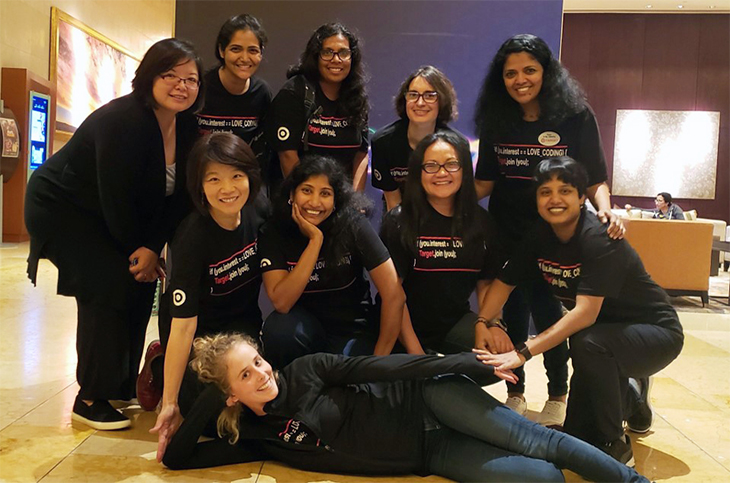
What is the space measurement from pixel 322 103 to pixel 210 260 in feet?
3.05

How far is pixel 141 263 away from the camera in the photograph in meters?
2.52

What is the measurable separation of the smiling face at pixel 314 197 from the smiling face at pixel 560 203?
0.80m

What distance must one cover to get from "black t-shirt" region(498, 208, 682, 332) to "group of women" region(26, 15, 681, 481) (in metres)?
0.08

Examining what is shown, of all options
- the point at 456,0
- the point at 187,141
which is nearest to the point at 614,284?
the point at 187,141

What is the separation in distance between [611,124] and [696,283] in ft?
23.2

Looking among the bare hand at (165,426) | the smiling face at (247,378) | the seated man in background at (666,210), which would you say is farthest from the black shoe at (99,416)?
the seated man in background at (666,210)

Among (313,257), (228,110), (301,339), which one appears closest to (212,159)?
(313,257)

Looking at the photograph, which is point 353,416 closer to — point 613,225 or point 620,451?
point 620,451

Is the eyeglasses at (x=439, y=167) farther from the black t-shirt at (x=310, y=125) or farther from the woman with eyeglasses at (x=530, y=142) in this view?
the black t-shirt at (x=310, y=125)

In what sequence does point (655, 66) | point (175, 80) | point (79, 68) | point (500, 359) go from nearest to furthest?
point (500, 359)
point (175, 80)
point (79, 68)
point (655, 66)

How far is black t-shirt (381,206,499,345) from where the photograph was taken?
2.62 m

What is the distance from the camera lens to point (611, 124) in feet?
43.2

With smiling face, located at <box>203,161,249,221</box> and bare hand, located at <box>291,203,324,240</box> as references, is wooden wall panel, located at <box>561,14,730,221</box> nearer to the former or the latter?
bare hand, located at <box>291,203,324,240</box>

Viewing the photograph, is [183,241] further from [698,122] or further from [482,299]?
[698,122]
